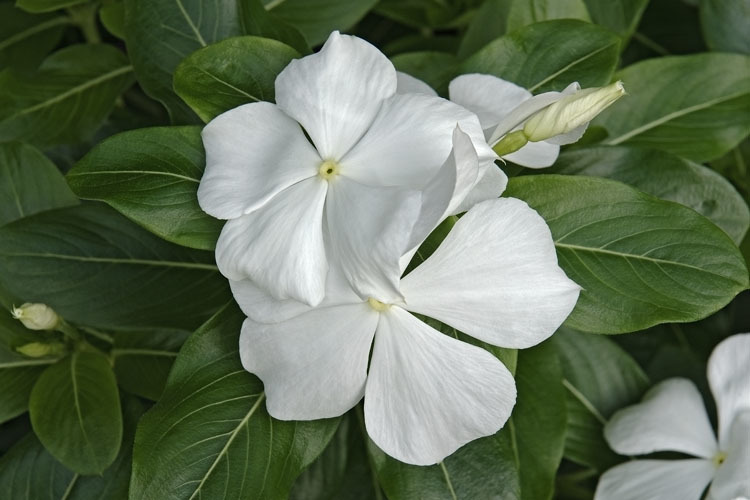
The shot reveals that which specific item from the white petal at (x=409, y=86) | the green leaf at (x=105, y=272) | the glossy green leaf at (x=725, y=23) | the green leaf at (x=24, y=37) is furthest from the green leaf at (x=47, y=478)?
the glossy green leaf at (x=725, y=23)

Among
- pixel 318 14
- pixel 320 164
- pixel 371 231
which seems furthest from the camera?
pixel 318 14

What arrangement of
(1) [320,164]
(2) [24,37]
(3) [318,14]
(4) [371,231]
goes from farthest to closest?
(2) [24,37], (3) [318,14], (1) [320,164], (4) [371,231]

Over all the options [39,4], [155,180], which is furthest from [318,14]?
[155,180]

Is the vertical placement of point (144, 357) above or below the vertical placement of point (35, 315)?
below

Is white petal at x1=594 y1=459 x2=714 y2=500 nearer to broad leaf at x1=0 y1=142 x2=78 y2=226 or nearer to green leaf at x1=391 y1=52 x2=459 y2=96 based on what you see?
green leaf at x1=391 y1=52 x2=459 y2=96

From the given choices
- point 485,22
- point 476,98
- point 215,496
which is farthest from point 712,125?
point 215,496

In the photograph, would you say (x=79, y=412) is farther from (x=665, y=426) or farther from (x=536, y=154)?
(x=665, y=426)

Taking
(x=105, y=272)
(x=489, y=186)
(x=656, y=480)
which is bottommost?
(x=656, y=480)

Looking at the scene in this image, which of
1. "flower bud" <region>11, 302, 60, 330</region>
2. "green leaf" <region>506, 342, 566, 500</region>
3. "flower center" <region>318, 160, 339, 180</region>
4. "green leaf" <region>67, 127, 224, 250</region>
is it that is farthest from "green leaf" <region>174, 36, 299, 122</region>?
"green leaf" <region>506, 342, 566, 500</region>
